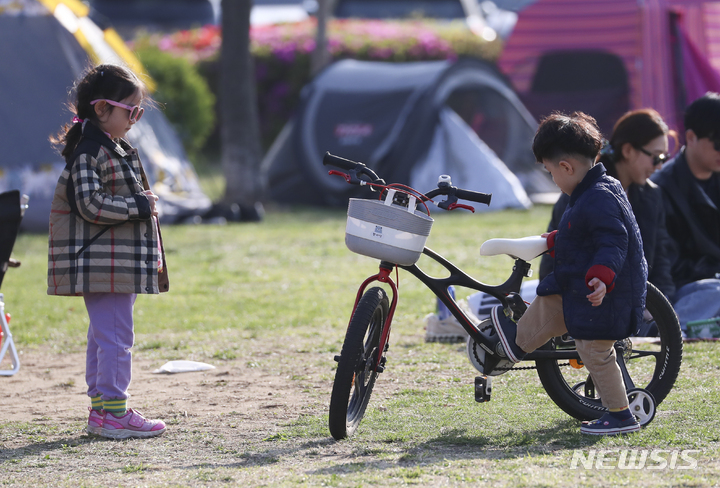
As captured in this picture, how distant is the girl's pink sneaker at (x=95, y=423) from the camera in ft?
12.6

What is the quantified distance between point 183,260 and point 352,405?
18.0 feet

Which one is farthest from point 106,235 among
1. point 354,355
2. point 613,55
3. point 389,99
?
point 613,55

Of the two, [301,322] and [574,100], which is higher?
Result: [574,100]

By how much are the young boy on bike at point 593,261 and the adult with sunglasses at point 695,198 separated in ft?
6.97

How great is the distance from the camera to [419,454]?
3395mm

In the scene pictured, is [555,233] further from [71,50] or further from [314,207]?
[314,207]

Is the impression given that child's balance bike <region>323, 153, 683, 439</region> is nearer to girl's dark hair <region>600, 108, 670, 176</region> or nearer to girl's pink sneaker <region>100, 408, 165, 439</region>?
girl's pink sneaker <region>100, 408, 165, 439</region>

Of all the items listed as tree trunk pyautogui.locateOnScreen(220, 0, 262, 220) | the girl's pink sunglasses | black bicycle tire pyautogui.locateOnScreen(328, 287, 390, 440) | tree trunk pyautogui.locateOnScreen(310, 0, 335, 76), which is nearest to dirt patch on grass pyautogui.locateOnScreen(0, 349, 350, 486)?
black bicycle tire pyautogui.locateOnScreen(328, 287, 390, 440)

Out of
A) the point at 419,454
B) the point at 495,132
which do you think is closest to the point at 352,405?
the point at 419,454

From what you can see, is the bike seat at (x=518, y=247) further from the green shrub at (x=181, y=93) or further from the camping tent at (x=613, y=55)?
the green shrub at (x=181, y=93)

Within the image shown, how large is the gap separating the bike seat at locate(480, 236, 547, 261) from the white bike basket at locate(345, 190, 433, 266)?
33 centimetres

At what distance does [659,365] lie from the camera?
399cm

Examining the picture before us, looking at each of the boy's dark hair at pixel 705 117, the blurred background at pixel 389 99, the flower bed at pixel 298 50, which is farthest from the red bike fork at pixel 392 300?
the flower bed at pixel 298 50

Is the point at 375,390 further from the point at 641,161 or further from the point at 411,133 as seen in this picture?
the point at 411,133
